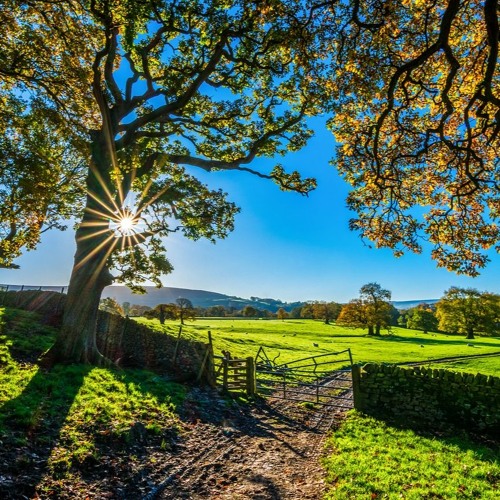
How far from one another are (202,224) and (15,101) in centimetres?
1056

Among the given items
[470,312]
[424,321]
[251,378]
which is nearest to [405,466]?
[251,378]

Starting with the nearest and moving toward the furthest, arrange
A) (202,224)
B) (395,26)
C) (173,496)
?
1. (173,496)
2. (395,26)
3. (202,224)

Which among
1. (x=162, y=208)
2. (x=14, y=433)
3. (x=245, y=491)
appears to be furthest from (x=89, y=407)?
(x=162, y=208)

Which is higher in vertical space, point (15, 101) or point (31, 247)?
point (15, 101)

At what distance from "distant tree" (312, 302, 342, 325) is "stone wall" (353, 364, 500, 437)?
3749 inches

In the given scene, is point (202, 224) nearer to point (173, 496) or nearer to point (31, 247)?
point (31, 247)

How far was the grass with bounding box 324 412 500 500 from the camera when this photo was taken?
23.7 feet

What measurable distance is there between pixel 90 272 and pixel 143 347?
7.35 meters

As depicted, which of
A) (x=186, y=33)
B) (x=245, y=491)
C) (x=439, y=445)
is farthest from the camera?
(x=186, y=33)

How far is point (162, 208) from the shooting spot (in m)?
20.0

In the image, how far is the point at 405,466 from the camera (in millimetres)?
8617

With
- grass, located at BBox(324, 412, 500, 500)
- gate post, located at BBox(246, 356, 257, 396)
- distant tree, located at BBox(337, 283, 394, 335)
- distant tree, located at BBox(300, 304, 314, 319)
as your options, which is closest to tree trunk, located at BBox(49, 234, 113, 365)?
gate post, located at BBox(246, 356, 257, 396)

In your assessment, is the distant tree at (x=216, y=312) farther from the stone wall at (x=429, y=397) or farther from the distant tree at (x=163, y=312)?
the stone wall at (x=429, y=397)

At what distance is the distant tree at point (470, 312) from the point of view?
79.4 meters
